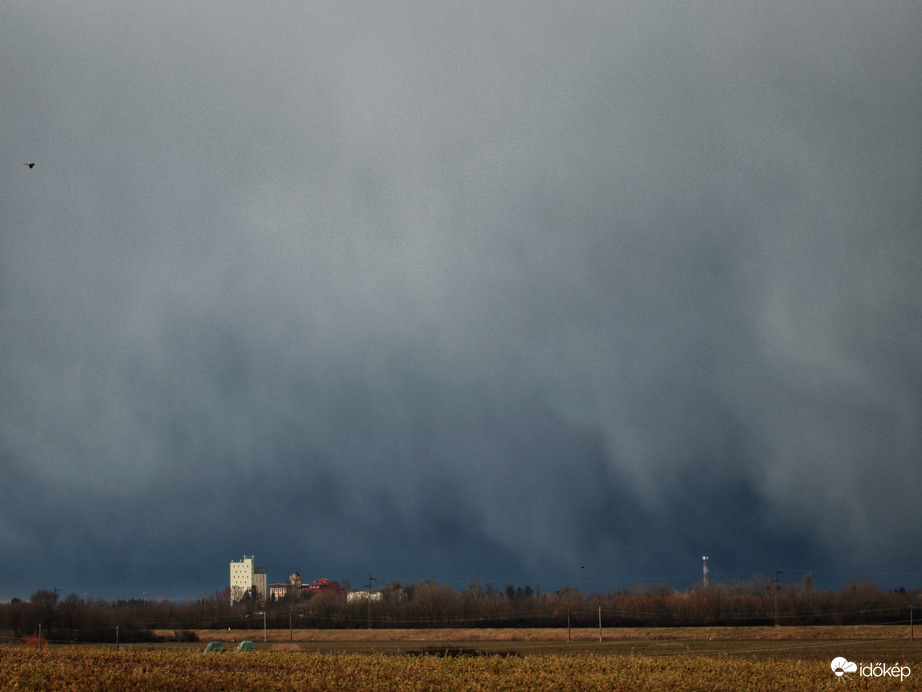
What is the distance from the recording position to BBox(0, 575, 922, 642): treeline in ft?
477

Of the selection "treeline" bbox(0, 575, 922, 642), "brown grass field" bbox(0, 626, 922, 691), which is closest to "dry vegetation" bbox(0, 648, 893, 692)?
"brown grass field" bbox(0, 626, 922, 691)

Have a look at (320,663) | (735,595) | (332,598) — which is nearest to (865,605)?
(735,595)

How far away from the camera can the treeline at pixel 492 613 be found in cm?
14550

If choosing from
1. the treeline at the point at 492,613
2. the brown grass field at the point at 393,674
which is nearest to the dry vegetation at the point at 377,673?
the brown grass field at the point at 393,674

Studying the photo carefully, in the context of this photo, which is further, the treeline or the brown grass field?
the treeline

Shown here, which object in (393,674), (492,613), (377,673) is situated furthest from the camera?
(492,613)

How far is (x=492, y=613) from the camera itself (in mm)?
182125

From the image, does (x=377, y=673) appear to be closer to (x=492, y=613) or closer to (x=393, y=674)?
(x=393, y=674)

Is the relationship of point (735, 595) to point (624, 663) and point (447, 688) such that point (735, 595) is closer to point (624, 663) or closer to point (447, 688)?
point (624, 663)

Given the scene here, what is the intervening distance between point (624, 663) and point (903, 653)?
1907 inches

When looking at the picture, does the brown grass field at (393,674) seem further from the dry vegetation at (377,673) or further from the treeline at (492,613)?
the treeline at (492,613)

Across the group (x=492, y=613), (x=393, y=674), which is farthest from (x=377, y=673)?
(x=492, y=613)

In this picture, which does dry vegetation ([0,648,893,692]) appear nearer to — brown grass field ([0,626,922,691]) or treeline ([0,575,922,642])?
brown grass field ([0,626,922,691])

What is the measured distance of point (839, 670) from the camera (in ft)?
104
